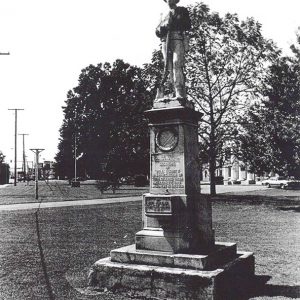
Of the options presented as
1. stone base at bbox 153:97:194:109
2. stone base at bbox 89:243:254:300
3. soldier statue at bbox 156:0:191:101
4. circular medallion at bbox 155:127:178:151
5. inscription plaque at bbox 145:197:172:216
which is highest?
soldier statue at bbox 156:0:191:101

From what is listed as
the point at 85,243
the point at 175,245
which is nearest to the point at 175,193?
the point at 175,245

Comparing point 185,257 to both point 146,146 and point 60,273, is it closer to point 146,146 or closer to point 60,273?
point 60,273

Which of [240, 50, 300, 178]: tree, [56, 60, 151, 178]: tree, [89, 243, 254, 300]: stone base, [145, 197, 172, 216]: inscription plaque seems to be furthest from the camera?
[56, 60, 151, 178]: tree

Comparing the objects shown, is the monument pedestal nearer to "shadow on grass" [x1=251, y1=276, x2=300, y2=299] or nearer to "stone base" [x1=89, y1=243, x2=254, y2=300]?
"stone base" [x1=89, y1=243, x2=254, y2=300]

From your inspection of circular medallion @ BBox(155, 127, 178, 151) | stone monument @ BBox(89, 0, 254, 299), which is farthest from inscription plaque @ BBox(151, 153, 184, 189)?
circular medallion @ BBox(155, 127, 178, 151)

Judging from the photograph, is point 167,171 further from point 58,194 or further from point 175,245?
point 58,194

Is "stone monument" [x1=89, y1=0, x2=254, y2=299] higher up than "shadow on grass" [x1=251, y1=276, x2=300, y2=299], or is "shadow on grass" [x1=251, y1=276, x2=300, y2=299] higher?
"stone monument" [x1=89, y1=0, x2=254, y2=299]

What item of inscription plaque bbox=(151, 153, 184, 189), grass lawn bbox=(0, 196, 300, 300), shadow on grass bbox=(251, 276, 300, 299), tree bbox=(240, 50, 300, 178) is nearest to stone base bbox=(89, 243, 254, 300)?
shadow on grass bbox=(251, 276, 300, 299)

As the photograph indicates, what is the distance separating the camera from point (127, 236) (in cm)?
1217

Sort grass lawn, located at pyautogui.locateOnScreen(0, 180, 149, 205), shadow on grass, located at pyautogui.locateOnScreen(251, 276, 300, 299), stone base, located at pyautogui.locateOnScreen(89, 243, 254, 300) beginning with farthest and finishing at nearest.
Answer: grass lawn, located at pyautogui.locateOnScreen(0, 180, 149, 205)
shadow on grass, located at pyautogui.locateOnScreen(251, 276, 300, 299)
stone base, located at pyautogui.locateOnScreen(89, 243, 254, 300)

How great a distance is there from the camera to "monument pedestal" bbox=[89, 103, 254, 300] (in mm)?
6266

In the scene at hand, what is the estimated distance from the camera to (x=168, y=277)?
6.28 m

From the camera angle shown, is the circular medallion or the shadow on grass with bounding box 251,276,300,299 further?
the circular medallion

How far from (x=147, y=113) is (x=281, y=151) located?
52.7 feet
